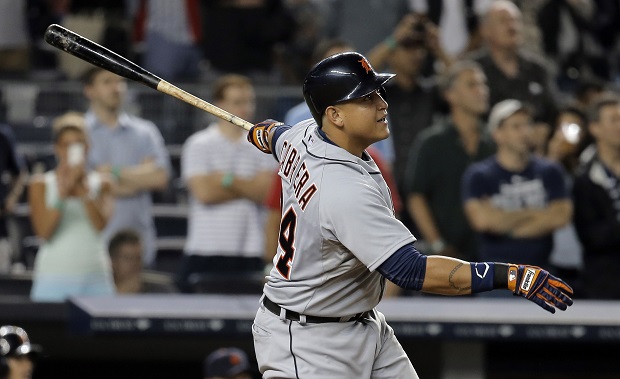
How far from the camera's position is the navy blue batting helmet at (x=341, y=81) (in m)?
4.10

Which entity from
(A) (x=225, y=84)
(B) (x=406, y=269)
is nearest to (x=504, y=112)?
(A) (x=225, y=84)

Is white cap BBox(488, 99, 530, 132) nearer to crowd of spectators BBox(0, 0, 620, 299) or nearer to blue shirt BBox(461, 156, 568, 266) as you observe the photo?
crowd of spectators BBox(0, 0, 620, 299)

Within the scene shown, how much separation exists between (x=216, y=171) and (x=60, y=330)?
4.25ft

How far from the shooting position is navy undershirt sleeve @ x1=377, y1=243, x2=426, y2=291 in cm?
392

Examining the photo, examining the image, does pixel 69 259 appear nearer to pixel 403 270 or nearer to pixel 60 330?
pixel 60 330

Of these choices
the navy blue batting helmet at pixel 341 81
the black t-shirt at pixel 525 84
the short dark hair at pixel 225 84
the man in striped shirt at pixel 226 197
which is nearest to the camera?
the navy blue batting helmet at pixel 341 81

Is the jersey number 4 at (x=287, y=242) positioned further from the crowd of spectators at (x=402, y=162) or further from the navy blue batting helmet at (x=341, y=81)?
the crowd of spectators at (x=402, y=162)

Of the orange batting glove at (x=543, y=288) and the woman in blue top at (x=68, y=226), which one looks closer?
the orange batting glove at (x=543, y=288)

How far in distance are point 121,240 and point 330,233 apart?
3.35 metres

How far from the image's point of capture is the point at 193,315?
251 inches

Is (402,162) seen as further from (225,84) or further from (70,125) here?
(70,125)

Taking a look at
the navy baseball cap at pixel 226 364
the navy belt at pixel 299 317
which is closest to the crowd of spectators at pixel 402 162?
the navy baseball cap at pixel 226 364

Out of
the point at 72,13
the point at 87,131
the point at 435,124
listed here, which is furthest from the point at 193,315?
the point at 72,13

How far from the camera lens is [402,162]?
26.3 feet
